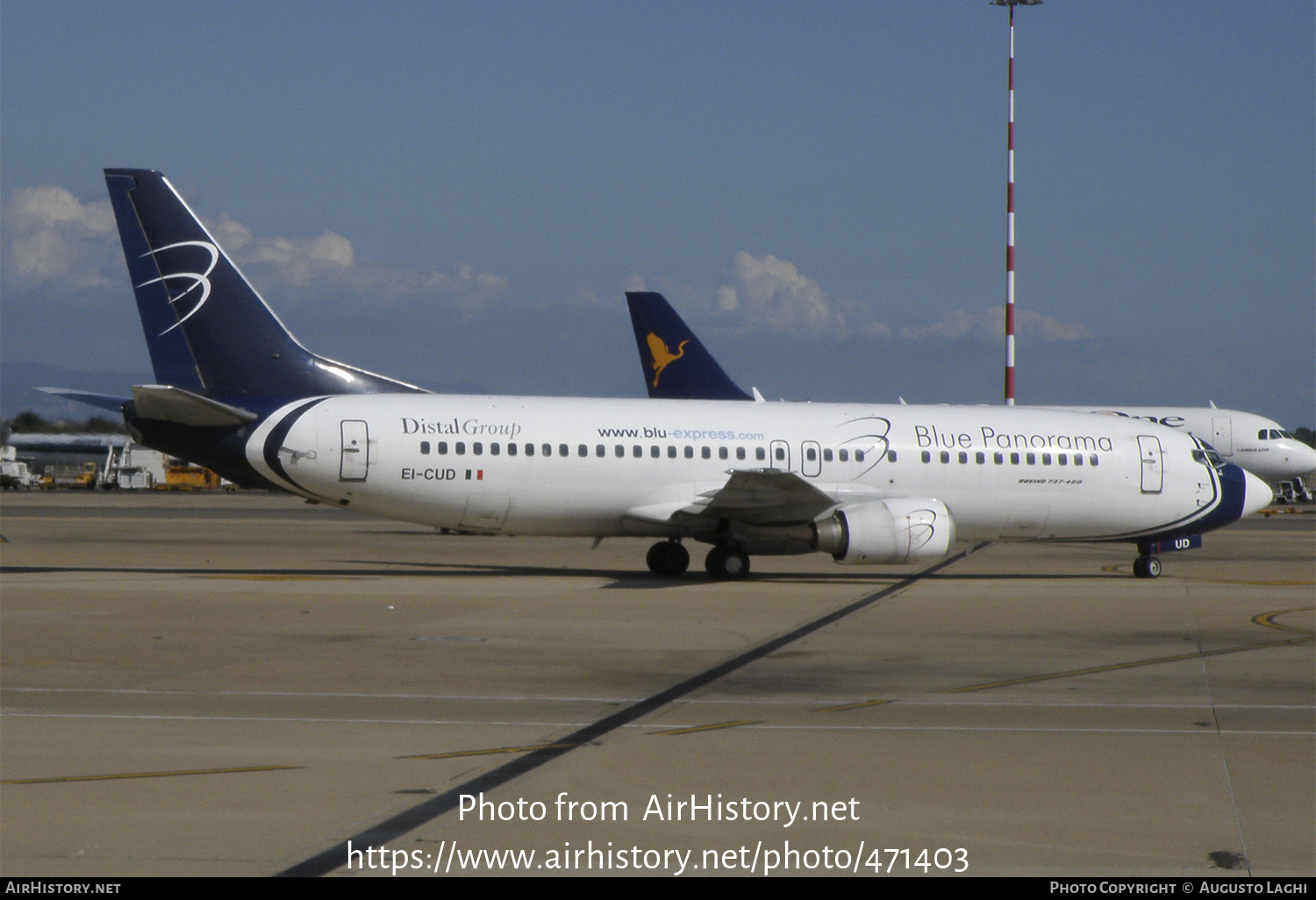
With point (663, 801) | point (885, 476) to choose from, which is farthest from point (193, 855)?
point (885, 476)

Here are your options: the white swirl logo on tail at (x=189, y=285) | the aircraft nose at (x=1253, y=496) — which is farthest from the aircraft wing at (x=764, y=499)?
the white swirl logo on tail at (x=189, y=285)

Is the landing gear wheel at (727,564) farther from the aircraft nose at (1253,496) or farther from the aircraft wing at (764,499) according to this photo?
the aircraft nose at (1253,496)

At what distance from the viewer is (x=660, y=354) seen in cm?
4728

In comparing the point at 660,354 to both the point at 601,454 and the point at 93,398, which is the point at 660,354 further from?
the point at 93,398

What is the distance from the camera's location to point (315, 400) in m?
24.2

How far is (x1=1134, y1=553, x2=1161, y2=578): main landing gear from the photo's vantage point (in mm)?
27156

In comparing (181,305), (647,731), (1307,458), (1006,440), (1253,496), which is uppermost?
(1307,458)

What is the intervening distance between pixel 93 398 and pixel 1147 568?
67.4ft

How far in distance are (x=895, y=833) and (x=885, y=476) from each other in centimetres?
1910

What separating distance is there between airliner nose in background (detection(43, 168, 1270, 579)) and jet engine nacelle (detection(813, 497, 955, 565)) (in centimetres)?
3

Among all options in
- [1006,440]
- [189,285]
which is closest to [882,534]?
[1006,440]

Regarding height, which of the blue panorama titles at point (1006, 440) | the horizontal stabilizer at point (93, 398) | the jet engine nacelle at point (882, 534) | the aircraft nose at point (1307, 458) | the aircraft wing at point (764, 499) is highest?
the aircraft nose at point (1307, 458)

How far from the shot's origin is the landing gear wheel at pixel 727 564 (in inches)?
985

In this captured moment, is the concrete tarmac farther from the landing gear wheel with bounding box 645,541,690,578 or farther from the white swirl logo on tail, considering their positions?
the white swirl logo on tail
